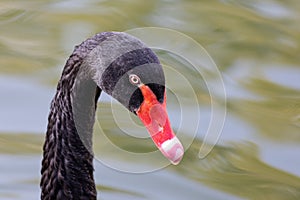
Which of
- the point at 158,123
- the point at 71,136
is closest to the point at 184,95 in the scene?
the point at 71,136

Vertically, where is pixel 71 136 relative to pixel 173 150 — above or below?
above

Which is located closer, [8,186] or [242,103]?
[8,186]

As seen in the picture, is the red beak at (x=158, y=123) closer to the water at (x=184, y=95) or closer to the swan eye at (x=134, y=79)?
the swan eye at (x=134, y=79)

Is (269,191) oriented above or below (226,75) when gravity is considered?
below

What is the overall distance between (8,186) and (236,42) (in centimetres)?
156

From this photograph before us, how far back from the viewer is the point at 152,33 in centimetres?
515

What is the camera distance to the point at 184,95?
15.4 ft

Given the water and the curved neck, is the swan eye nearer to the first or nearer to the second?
the curved neck

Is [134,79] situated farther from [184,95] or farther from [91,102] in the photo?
[184,95]

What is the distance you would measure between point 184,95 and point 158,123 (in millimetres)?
1653

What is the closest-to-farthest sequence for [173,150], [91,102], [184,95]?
1. [173,150]
2. [91,102]
3. [184,95]

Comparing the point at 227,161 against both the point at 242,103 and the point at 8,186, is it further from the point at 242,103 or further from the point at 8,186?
the point at 8,186

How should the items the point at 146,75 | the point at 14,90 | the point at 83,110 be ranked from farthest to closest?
the point at 14,90 → the point at 83,110 → the point at 146,75

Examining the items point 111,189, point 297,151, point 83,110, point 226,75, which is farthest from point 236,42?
point 83,110
